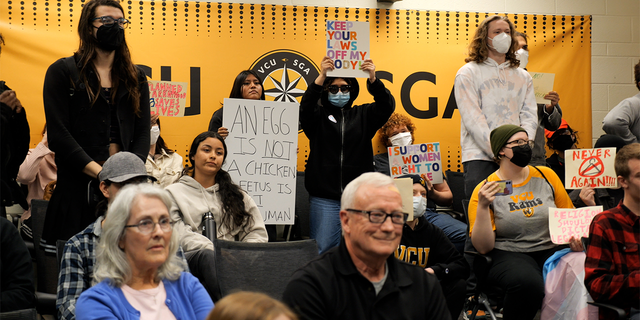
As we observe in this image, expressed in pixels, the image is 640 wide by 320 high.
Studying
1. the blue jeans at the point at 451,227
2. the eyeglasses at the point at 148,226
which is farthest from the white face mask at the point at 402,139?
the eyeglasses at the point at 148,226

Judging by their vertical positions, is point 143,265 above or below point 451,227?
above

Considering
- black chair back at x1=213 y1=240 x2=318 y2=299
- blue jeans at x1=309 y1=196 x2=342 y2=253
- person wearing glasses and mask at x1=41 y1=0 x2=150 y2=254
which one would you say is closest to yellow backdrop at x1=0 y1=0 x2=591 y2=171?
blue jeans at x1=309 y1=196 x2=342 y2=253

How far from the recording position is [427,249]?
12.4 feet

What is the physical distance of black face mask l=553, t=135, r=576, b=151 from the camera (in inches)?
222

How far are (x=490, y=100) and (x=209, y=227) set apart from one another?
2424 millimetres

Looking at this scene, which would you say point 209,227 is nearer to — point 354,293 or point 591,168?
point 354,293

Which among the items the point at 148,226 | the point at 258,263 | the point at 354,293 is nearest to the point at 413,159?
the point at 258,263

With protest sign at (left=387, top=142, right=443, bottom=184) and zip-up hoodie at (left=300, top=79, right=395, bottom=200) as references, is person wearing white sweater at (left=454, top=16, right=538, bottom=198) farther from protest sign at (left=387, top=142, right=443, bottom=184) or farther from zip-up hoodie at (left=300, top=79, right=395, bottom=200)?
zip-up hoodie at (left=300, top=79, right=395, bottom=200)

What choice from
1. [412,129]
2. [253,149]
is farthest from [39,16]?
[412,129]

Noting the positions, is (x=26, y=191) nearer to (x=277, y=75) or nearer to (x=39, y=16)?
(x=39, y=16)

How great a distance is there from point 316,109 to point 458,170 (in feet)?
7.54

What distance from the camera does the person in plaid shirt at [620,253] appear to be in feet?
9.73

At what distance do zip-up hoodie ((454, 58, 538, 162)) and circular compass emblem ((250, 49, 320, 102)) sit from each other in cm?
172

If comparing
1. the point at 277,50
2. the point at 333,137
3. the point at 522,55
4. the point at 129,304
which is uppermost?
the point at 277,50
